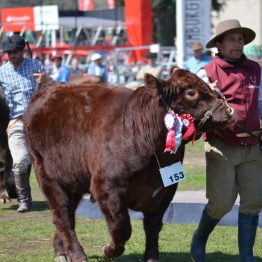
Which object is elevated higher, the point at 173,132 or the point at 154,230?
the point at 173,132

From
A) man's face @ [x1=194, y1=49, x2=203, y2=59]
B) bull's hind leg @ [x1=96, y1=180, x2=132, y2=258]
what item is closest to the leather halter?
bull's hind leg @ [x1=96, y1=180, x2=132, y2=258]

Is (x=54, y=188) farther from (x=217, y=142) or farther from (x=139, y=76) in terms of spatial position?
(x=139, y=76)

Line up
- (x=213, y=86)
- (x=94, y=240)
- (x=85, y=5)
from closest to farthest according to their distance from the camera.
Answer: (x=213, y=86) < (x=94, y=240) < (x=85, y=5)

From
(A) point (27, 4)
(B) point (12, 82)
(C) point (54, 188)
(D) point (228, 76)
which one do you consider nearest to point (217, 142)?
(D) point (228, 76)

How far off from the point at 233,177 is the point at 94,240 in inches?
82.1

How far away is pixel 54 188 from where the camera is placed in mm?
6836

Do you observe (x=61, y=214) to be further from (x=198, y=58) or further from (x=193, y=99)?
(x=198, y=58)

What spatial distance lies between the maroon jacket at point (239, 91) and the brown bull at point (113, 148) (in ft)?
0.97

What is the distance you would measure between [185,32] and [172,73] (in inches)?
602

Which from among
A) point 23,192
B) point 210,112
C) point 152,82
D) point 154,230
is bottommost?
point 23,192

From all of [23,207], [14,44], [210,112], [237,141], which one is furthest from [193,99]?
[23,207]

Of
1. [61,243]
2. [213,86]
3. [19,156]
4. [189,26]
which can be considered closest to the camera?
[213,86]

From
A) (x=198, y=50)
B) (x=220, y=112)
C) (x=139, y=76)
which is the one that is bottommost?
(x=139, y=76)

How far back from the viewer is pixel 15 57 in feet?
31.8
